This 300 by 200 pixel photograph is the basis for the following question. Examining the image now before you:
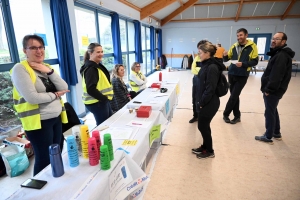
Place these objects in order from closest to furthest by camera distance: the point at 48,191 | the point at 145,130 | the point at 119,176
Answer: the point at 48,191 → the point at 119,176 → the point at 145,130

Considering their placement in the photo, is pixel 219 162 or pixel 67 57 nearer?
pixel 219 162

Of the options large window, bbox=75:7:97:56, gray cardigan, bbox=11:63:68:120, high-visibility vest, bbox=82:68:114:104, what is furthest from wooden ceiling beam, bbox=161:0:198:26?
gray cardigan, bbox=11:63:68:120

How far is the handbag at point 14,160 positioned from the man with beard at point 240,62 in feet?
9.35

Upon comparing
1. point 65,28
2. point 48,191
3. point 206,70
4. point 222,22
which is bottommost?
point 48,191

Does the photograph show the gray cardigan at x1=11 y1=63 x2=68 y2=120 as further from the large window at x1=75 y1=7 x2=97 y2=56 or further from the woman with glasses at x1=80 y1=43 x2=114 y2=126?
the large window at x1=75 y1=7 x2=97 y2=56

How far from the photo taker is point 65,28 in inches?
113

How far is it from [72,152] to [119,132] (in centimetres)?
51

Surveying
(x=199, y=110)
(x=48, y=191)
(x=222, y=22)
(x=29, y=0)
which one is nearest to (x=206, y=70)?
(x=199, y=110)

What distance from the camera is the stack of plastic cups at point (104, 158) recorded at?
102 centimetres

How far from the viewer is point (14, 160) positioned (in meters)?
1.86

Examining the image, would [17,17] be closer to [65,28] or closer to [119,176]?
[65,28]

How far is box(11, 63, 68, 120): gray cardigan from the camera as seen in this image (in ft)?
3.94

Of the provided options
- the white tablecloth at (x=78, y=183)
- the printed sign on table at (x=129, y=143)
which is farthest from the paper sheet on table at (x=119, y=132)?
the white tablecloth at (x=78, y=183)

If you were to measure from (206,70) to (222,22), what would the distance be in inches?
347
